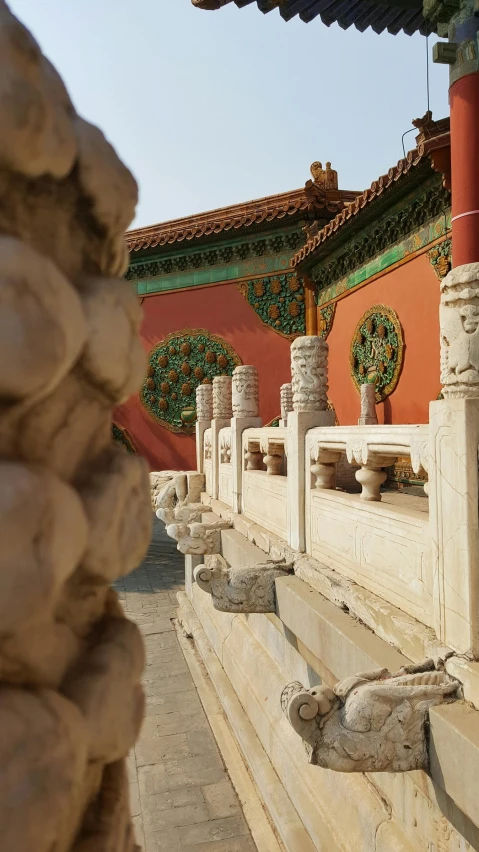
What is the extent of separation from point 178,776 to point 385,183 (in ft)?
17.6

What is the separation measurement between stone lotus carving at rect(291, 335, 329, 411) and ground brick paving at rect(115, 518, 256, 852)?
94.9 inches

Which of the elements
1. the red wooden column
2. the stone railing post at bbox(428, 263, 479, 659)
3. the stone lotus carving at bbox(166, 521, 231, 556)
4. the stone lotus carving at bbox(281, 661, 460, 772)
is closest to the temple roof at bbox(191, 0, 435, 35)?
the red wooden column

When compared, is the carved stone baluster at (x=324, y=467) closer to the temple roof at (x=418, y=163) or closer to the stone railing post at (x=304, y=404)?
the stone railing post at (x=304, y=404)

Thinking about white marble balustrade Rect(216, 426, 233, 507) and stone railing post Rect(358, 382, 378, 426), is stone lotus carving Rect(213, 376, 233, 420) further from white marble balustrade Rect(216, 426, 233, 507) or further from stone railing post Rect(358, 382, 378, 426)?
stone railing post Rect(358, 382, 378, 426)

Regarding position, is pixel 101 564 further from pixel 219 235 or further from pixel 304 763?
pixel 219 235

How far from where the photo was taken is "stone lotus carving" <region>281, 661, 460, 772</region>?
1.82 meters

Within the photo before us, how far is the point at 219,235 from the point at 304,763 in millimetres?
8727

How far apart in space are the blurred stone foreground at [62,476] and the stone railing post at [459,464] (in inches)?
56.4

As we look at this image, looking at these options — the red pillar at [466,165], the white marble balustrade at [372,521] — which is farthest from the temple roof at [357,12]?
the white marble balustrade at [372,521]

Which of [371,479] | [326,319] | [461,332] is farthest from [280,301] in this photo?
[461,332]

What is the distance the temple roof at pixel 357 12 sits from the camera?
18.6 feet

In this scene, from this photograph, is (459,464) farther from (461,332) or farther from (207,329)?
(207,329)

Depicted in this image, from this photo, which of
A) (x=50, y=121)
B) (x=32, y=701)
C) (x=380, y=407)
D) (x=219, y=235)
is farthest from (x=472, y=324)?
(x=219, y=235)

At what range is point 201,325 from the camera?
10898mm
